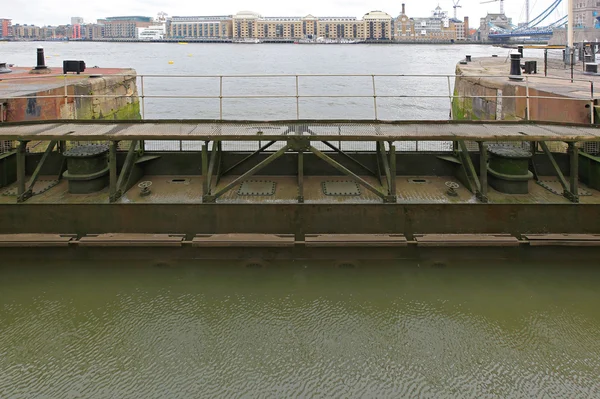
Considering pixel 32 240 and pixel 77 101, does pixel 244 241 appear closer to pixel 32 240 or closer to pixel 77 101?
pixel 32 240

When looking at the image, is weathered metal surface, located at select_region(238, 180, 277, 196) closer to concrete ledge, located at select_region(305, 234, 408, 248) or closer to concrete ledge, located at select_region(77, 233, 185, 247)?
concrete ledge, located at select_region(305, 234, 408, 248)

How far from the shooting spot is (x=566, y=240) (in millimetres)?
9297

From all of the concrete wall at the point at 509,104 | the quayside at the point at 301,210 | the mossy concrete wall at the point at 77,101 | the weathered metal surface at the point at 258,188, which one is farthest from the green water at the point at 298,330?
the concrete wall at the point at 509,104

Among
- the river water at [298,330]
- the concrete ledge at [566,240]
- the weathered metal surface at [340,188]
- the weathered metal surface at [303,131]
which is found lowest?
the river water at [298,330]

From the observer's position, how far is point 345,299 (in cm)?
891

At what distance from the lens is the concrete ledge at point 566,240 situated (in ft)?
30.5

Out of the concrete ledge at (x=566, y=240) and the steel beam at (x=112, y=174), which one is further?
the steel beam at (x=112, y=174)

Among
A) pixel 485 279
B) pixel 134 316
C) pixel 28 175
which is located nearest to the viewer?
pixel 134 316

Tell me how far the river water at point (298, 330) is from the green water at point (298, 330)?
0.08 feet

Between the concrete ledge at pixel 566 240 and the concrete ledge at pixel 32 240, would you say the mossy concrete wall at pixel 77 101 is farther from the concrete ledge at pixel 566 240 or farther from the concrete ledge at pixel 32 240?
the concrete ledge at pixel 566 240

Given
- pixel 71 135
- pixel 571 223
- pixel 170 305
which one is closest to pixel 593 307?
pixel 571 223

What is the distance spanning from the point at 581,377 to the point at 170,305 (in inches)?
259

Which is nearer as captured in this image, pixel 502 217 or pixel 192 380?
pixel 192 380

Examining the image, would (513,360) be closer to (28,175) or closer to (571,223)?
(571,223)
